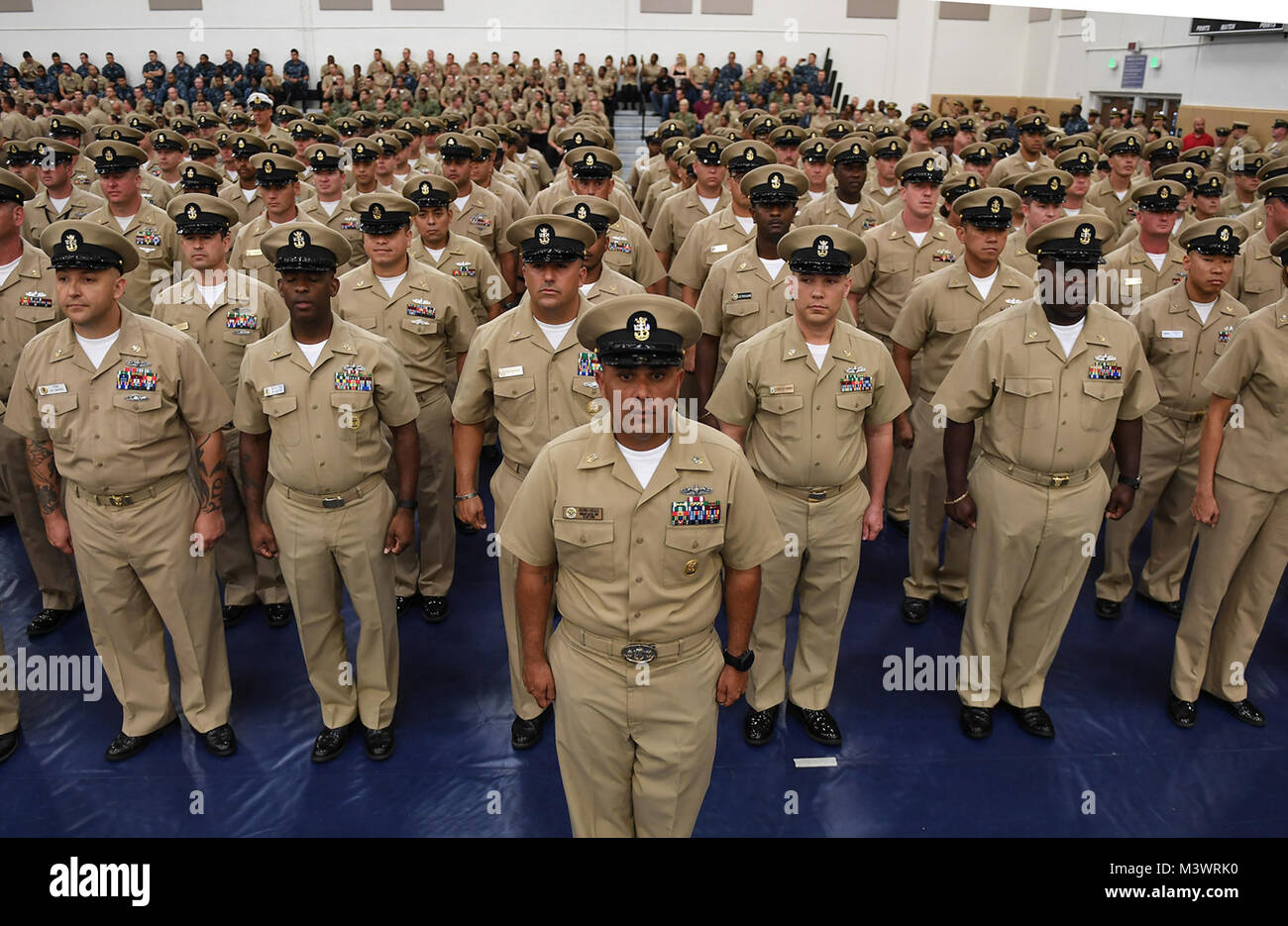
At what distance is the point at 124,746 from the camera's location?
11.7 ft

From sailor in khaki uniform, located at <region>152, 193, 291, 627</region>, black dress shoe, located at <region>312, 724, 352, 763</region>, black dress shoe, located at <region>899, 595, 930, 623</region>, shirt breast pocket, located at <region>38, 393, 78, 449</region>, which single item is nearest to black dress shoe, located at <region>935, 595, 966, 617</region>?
black dress shoe, located at <region>899, 595, 930, 623</region>

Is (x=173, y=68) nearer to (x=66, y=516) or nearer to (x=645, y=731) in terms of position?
(x=66, y=516)

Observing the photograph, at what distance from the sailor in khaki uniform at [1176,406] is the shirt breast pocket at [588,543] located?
2.95 metres

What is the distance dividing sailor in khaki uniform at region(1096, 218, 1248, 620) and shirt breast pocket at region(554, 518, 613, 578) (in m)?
2.95

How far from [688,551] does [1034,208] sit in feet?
13.3

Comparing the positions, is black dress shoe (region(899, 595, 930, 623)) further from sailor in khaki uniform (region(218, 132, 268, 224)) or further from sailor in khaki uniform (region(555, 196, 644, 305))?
sailor in khaki uniform (region(218, 132, 268, 224))

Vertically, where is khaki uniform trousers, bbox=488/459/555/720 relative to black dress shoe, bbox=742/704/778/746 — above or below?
above

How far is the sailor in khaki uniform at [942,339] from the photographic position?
4.26m

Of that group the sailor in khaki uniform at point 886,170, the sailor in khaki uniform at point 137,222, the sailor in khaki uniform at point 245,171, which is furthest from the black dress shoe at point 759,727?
the sailor in khaki uniform at point 245,171

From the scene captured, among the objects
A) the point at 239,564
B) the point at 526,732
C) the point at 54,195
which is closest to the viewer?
the point at 526,732

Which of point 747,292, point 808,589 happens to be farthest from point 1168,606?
point 747,292

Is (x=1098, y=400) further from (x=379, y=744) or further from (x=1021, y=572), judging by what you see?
(x=379, y=744)

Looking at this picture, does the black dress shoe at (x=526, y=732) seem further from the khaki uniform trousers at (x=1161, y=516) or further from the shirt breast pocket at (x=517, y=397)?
the khaki uniform trousers at (x=1161, y=516)

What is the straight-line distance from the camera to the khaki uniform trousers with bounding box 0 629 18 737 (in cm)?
359
